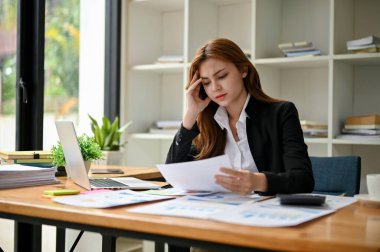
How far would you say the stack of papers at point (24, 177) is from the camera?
1.75 metres

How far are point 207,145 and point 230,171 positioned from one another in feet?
1.94

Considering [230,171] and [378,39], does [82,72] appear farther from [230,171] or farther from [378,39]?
[230,171]

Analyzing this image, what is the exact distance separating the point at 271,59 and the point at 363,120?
66 centimetres

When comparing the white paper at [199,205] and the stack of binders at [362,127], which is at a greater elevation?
the stack of binders at [362,127]

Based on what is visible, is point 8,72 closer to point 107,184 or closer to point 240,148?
point 107,184

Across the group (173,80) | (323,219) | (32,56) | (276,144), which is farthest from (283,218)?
(173,80)

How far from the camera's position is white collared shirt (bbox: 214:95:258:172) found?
1946 millimetres

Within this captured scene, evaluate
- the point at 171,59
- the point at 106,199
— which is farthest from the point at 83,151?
the point at 171,59

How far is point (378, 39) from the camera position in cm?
284

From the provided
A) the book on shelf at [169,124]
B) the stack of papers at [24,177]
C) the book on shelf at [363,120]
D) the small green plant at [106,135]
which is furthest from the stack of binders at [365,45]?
the stack of papers at [24,177]

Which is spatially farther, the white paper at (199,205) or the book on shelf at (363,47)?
the book on shelf at (363,47)

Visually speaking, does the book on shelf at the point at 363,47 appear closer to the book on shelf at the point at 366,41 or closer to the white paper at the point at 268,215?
the book on shelf at the point at 366,41

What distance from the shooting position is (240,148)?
1.97m

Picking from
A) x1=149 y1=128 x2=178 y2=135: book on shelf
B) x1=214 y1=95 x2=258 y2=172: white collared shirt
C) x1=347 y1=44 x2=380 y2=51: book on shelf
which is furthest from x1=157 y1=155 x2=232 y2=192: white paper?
x1=149 y1=128 x2=178 y2=135: book on shelf
